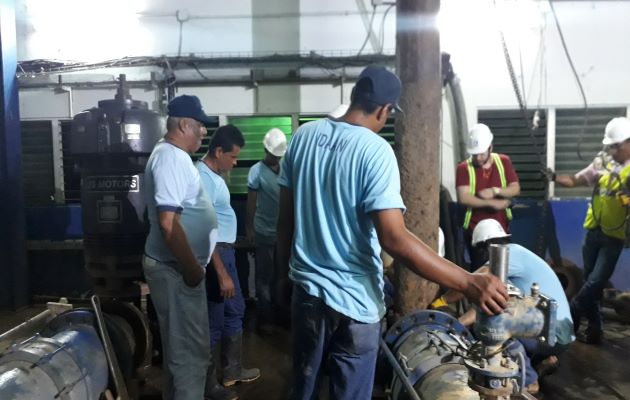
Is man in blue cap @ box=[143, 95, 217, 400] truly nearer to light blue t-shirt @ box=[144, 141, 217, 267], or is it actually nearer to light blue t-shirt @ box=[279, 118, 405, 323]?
light blue t-shirt @ box=[144, 141, 217, 267]

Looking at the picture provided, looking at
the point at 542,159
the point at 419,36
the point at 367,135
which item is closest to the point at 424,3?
the point at 419,36

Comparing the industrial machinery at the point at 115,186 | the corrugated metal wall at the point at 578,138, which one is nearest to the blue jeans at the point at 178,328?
the industrial machinery at the point at 115,186

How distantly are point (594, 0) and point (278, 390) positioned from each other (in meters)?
4.99

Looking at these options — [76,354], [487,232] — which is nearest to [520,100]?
[487,232]

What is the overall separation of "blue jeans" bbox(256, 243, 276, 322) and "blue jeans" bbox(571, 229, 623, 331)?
257 centimetres

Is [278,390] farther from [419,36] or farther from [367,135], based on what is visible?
[419,36]

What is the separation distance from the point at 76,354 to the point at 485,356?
1.93 m

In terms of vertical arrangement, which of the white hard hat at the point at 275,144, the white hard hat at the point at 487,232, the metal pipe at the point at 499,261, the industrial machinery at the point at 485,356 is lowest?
the industrial machinery at the point at 485,356

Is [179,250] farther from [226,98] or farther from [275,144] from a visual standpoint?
[226,98]

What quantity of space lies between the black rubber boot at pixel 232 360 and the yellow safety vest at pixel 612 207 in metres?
3.06

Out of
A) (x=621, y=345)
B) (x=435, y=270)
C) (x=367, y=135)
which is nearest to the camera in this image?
(x=435, y=270)

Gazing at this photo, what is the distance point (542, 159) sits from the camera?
532 centimetres

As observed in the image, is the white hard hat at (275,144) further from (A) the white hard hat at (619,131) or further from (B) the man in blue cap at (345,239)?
(A) the white hard hat at (619,131)

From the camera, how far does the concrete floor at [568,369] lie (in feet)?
10.6
